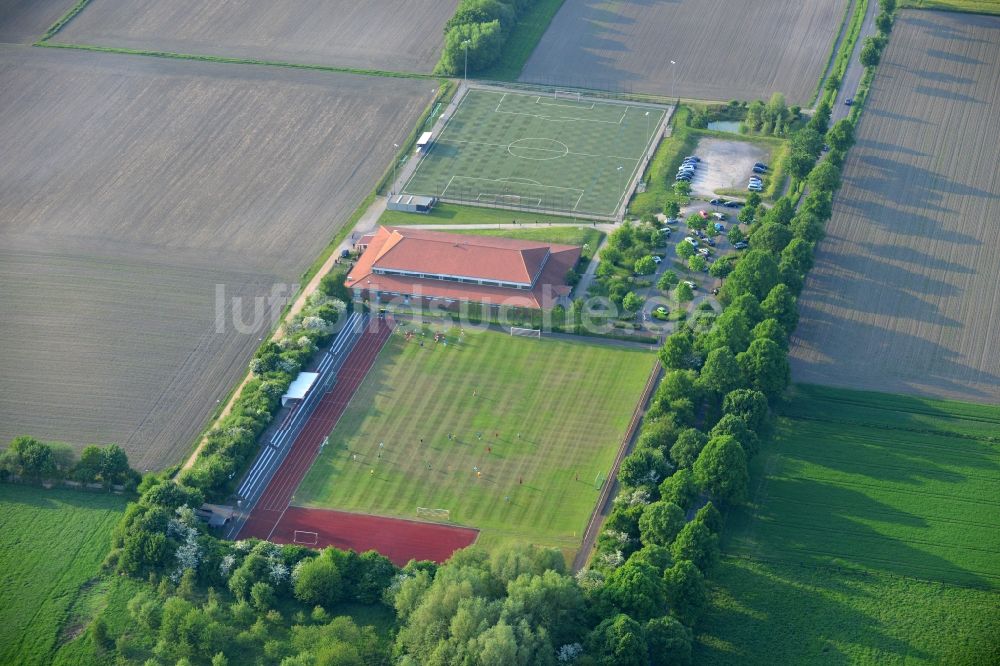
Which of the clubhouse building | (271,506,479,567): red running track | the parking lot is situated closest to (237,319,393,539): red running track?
(271,506,479,567): red running track

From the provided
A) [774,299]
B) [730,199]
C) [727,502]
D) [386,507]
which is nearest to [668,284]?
[774,299]

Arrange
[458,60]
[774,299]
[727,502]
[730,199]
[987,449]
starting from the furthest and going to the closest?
[458,60] → [730,199] → [774,299] → [987,449] → [727,502]

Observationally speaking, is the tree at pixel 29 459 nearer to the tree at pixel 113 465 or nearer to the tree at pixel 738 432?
the tree at pixel 113 465

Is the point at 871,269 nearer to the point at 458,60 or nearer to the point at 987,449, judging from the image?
the point at 987,449

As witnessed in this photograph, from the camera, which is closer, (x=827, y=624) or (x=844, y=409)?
(x=827, y=624)

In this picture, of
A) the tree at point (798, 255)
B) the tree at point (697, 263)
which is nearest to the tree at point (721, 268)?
the tree at point (697, 263)

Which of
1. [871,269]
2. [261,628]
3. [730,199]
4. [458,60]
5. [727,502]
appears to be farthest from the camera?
[458,60]

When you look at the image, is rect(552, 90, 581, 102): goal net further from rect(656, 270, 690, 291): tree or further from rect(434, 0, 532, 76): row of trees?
rect(656, 270, 690, 291): tree
